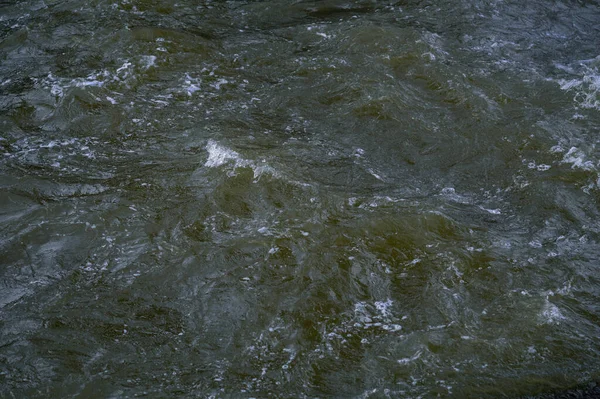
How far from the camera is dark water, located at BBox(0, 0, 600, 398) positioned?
11.7 ft

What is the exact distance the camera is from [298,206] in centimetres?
465

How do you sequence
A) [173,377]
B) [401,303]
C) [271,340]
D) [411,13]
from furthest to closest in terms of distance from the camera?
[411,13] < [401,303] < [271,340] < [173,377]

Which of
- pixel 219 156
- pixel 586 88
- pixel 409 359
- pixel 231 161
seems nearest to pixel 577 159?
pixel 586 88

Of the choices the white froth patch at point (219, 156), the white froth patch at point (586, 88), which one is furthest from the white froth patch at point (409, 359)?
the white froth patch at point (586, 88)

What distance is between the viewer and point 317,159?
5.18 meters

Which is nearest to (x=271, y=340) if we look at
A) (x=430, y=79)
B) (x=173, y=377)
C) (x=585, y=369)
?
(x=173, y=377)

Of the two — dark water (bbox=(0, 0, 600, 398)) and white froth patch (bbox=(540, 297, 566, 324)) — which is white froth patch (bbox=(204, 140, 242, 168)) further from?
white froth patch (bbox=(540, 297, 566, 324))

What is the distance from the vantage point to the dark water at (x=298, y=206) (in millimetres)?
3557

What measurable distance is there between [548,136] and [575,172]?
0.49 meters

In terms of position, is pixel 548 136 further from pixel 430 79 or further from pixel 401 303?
pixel 401 303

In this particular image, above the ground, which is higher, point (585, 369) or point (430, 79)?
point (430, 79)

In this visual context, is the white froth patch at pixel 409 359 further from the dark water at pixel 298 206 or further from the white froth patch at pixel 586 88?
the white froth patch at pixel 586 88

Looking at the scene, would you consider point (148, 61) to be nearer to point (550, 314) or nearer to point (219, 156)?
point (219, 156)

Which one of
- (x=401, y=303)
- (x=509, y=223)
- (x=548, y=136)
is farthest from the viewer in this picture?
(x=548, y=136)
